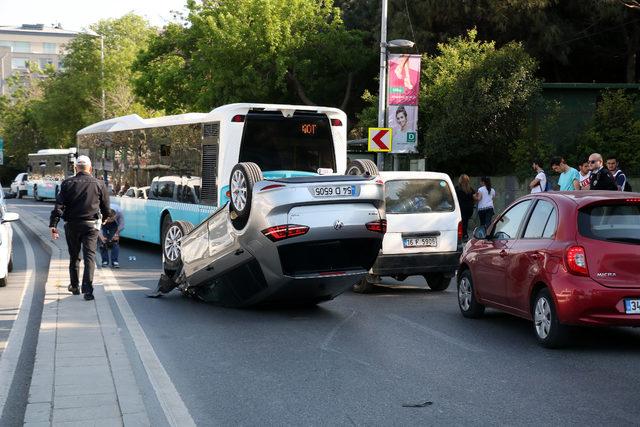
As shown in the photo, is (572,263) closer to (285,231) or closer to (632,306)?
(632,306)

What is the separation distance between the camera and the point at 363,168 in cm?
1123

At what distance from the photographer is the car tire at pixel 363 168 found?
1095 cm

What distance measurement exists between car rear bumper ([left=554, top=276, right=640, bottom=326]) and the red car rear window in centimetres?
47

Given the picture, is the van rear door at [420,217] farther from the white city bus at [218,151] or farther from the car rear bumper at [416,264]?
the white city bus at [218,151]

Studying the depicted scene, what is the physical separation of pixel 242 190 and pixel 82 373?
3.62m

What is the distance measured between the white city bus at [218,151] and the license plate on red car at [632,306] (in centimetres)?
574

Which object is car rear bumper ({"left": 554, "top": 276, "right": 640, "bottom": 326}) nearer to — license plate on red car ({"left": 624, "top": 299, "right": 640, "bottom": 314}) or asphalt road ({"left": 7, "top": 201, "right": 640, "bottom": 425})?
license plate on red car ({"left": 624, "top": 299, "right": 640, "bottom": 314})

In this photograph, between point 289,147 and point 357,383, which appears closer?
point 357,383

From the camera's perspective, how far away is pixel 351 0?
144 feet

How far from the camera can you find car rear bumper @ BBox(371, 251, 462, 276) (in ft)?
40.4

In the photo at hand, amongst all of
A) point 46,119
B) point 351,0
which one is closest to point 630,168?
point 351,0

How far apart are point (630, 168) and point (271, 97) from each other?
19.9 m

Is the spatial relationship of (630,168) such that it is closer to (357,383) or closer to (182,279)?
(182,279)

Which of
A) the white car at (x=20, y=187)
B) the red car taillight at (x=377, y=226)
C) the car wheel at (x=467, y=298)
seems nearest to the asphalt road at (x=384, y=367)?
the car wheel at (x=467, y=298)
